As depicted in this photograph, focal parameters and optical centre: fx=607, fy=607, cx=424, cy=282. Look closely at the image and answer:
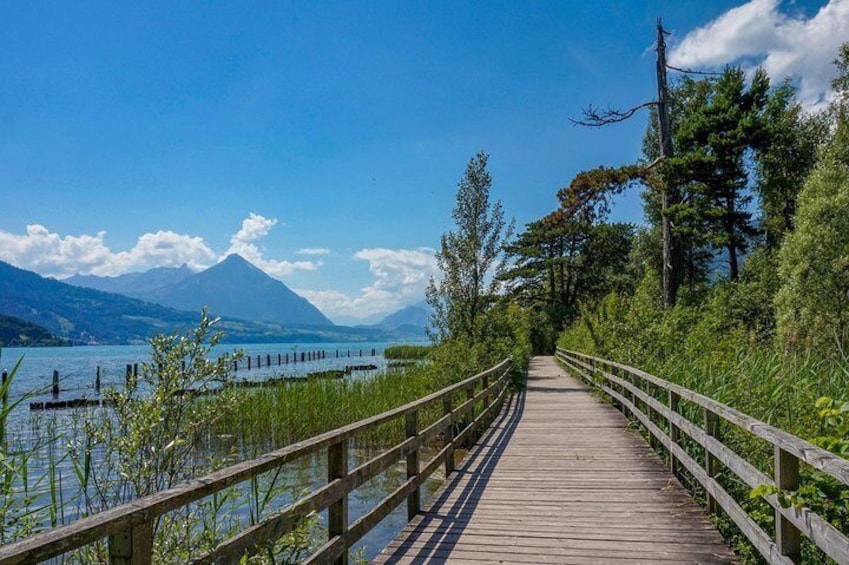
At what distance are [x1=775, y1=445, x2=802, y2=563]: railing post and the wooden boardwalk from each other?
991 mm

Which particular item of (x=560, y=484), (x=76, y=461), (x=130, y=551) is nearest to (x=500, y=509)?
(x=560, y=484)

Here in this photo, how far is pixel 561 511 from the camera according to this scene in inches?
211

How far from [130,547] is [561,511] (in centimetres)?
417

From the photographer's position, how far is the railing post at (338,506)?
12.3 feet

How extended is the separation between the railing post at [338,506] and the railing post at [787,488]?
244 centimetres

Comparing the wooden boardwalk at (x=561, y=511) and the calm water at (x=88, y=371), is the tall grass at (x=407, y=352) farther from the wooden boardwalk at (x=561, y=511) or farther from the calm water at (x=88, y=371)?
the wooden boardwalk at (x=561, y=511)

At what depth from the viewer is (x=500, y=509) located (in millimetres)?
5469

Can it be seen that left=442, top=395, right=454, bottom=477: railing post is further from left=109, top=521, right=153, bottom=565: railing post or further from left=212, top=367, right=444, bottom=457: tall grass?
left=212, top=367, right=444, bottom=457: tall grass

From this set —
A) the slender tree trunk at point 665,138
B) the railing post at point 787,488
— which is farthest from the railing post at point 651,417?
the slender tree trunk at point 665,138

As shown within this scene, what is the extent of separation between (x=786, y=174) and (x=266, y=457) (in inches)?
1253

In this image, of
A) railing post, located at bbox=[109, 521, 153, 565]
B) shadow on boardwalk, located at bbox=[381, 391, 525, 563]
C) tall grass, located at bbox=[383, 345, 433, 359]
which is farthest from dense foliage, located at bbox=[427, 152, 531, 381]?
tall grass, located at bbox=[383, 345, 433, 359]

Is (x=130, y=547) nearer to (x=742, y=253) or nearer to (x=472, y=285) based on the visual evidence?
(x=472, y=285)

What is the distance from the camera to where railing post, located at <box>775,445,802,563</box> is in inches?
121

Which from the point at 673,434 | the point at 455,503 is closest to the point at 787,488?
the point at 455,503
